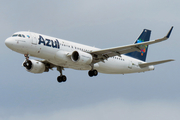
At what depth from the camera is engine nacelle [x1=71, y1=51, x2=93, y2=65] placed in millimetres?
41906

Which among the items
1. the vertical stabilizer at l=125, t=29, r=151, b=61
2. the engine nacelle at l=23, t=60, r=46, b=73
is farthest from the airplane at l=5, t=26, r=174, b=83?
the vertical stabilizer at l=125, t=29, r=151, b=61

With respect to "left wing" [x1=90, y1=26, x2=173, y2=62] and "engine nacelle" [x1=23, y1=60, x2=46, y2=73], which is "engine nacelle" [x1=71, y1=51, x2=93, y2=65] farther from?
"engine nacelle" [x1=23, y1=60, x2=46, y2=73]

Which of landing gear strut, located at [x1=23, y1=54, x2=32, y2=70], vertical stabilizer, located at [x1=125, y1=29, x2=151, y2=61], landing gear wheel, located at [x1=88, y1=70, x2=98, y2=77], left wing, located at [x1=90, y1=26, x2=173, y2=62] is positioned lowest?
landing gear wheel, located at [x1=88, y1=70, x2=98, y2=77]

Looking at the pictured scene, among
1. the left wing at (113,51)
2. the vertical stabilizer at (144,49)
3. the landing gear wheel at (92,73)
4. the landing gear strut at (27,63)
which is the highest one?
the vertical stabilizer at (144,49)

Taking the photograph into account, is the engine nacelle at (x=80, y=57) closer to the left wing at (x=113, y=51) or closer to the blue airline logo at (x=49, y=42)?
the left wing at (x=113, y=51)

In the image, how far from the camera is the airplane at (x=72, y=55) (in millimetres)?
39812

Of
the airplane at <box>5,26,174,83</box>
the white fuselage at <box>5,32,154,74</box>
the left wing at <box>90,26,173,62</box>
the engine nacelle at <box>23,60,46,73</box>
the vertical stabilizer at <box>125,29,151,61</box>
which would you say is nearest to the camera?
the white fuselage at <box>5,32,154,74</box>

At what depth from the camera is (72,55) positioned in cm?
4184

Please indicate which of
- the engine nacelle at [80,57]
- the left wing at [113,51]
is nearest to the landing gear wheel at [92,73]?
the left wing at [113,51]

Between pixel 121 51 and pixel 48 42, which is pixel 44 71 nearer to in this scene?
pixel 48 42

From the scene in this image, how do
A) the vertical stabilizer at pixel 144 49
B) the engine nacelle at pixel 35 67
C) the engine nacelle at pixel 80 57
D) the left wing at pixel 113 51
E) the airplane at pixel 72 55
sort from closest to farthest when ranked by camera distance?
the airplane at pixel 72 55 → the engine nacelle at pixel 80 57 → the left wing at pixel 113 51 → the engine nacelle at pixel 35 67 → the vertical stabilizer at pixel 144 49

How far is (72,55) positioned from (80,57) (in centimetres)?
100

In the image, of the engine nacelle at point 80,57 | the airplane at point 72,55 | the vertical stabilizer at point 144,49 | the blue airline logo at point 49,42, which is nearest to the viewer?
the airplane at point 72,55

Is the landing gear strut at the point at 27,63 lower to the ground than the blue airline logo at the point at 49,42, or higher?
lower
